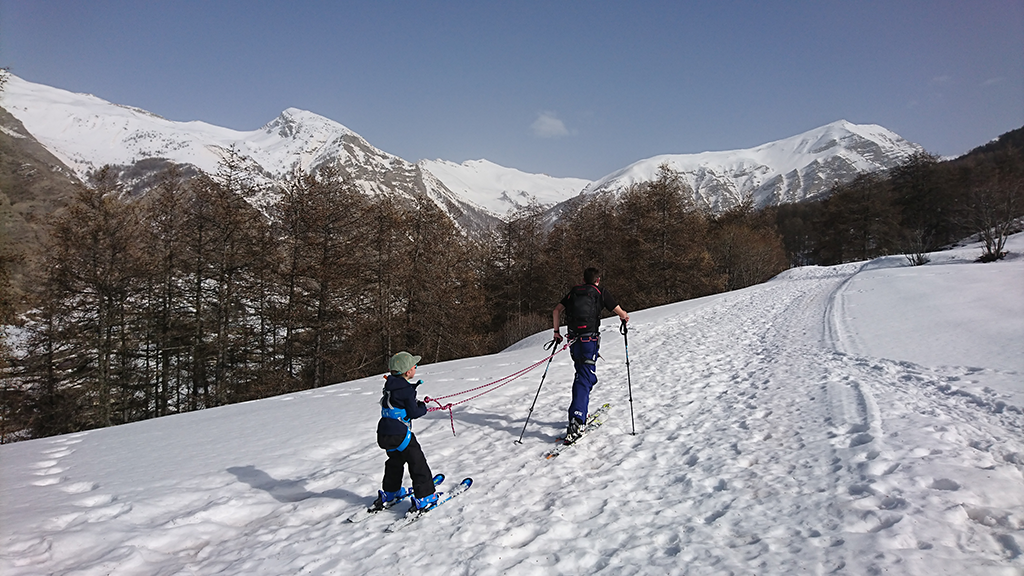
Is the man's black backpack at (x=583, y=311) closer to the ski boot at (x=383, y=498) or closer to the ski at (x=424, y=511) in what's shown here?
the ski at (x=424, y=511)

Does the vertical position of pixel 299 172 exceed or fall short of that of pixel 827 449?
it exceeds it

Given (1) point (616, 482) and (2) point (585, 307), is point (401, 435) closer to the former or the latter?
(1) point (616, 482)

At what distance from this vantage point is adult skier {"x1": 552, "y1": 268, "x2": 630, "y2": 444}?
20.7 ft

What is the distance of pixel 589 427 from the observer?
660 centimetres

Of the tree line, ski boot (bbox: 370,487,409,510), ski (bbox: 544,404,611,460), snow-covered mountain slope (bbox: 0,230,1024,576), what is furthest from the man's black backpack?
the tree line

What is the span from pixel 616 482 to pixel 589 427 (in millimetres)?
1728

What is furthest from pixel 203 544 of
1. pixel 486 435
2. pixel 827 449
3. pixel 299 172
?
pixel 299 172

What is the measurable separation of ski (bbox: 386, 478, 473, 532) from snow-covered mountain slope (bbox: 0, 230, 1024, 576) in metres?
0.10

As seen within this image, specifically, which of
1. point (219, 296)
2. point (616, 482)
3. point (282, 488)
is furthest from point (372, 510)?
point (219, 296)

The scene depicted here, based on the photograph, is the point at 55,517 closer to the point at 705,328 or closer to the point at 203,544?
the point at 203,544

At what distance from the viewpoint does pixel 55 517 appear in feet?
15.1

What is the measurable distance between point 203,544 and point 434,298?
2113cm

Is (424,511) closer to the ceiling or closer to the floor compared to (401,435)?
closer to the floor

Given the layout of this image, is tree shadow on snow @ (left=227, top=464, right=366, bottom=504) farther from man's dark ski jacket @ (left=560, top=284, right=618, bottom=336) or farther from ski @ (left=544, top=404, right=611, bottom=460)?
man's dark ski jacket @ (left=560, top=284, right=618, bottom=336)
